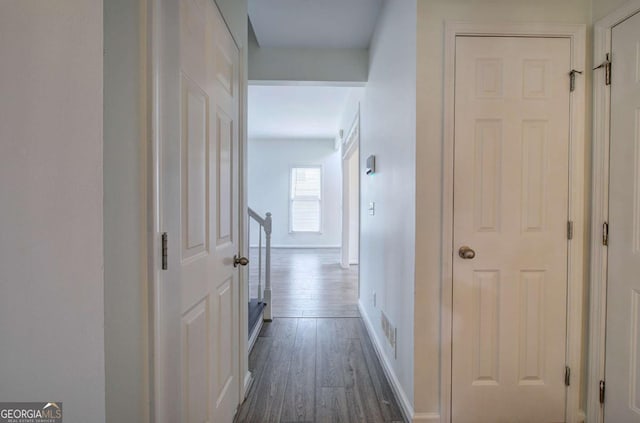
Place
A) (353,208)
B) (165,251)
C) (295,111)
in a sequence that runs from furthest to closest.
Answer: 1. (353,208)
2. (295,111)
3. (165,251)

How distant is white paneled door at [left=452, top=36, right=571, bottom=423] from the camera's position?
61.8 inches

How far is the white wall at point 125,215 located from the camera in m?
0.77

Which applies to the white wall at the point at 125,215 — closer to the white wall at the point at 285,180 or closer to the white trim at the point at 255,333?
the white trim at the point at 255,333

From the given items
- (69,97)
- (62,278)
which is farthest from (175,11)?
(62,278)

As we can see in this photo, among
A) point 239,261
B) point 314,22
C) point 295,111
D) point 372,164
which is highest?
point 295,111

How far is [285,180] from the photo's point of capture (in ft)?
25.5

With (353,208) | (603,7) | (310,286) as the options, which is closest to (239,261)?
(603,7)

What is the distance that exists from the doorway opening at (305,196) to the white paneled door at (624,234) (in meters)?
2.16

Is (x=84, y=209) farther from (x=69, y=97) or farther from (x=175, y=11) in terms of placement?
(x=175, y=11)

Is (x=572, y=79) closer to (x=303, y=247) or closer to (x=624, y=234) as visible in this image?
(x=624, y=234)

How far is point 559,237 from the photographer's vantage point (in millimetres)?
1603

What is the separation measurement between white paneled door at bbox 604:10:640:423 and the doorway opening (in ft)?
7.08

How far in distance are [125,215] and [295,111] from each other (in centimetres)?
489

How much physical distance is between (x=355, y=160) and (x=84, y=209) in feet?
19.5
